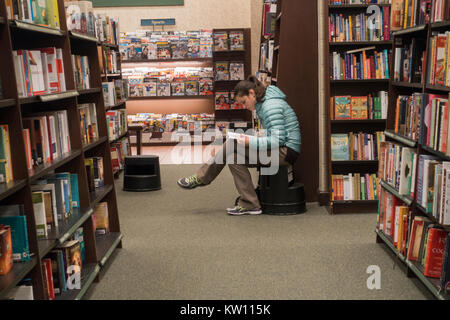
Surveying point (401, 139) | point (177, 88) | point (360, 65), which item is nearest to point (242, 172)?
point (360, 65)

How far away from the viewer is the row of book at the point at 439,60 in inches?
103

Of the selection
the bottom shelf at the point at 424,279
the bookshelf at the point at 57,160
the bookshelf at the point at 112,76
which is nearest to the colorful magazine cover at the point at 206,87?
the bookshelf at the point at 112,76

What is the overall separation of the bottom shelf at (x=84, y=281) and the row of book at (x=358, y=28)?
115 inches

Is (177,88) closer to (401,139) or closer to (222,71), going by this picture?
(222,71)

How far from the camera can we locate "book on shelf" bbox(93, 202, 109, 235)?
3.71 m

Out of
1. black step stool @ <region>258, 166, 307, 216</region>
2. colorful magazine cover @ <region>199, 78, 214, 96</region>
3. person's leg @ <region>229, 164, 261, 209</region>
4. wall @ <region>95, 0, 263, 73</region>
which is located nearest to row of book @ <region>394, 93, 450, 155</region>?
black step stool @ <region>258, 166, 307, 216</region>

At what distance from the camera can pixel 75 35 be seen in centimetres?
307

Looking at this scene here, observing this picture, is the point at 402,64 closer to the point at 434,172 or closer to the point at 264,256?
the point at 434,172

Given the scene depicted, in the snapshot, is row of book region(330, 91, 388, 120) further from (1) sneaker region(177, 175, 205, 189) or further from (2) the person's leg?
(1) sneaker region(177, 175, 205, 189)

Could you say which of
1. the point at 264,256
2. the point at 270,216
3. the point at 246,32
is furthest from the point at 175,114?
the point at 264,256

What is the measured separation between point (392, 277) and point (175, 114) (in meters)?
6.67

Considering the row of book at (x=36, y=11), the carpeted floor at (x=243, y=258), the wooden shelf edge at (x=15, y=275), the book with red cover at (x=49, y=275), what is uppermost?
the row of book at (x=36, y=11)

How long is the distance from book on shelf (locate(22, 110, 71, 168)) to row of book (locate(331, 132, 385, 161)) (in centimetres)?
258
